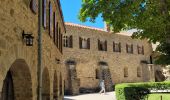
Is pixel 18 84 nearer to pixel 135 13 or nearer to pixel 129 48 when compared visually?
pixel 135 13

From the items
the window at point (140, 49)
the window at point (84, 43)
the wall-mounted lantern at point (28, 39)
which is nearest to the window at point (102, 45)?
the window at point (84, 43)

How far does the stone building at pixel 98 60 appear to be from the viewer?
36.6 metres

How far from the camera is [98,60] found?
40.7 meters

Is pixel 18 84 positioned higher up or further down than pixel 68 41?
further down

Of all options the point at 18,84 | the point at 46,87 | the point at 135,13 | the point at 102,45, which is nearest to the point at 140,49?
the point at 102,45

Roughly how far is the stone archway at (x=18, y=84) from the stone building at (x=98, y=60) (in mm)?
26594

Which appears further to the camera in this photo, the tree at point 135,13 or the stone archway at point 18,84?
the tree at point 135,13

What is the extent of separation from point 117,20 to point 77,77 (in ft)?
81.7

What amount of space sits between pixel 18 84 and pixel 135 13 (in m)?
6.91

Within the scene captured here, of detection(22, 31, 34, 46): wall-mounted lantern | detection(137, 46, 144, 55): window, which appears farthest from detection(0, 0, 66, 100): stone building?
detection(137, 46, 144, 55): window

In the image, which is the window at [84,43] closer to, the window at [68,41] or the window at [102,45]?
the window at [68,41]

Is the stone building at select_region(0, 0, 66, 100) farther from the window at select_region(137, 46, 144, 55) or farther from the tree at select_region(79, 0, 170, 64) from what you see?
the window at select_region(137, 46, 144, 55)

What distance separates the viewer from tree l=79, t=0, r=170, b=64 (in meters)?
12.1

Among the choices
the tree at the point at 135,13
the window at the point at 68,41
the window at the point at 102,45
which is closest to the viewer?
the tree at the point at 135,13
